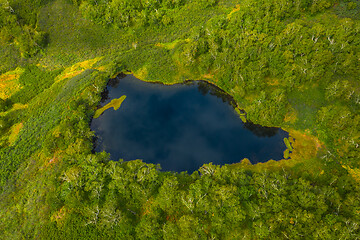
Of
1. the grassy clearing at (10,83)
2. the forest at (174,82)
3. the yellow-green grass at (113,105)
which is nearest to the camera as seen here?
the forest at (174,82)

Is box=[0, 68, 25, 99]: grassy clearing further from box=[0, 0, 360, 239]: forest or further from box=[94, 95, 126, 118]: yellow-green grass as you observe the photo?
box=[94, 95, 126, 118]: yellow-green grass

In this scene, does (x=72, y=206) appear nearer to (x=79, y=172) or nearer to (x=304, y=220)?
(x=79, y=172)

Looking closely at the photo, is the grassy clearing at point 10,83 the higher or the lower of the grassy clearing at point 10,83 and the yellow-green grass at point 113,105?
the higher

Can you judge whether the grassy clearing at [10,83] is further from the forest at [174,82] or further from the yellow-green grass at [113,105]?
the yellow-green grass at [113,105]

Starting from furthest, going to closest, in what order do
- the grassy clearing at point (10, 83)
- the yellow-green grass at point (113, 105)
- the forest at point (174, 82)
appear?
the grassy clearing at point (10, 83) → the yellow-green grass at point (113, 105) → the forest at point (174, 82)

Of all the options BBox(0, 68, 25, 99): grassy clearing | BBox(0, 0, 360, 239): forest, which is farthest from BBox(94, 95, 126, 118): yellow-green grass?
BBox(0, 68, 25, 99): grassy clearing

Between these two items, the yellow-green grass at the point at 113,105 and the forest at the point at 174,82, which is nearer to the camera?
the forest at the point at 174,82

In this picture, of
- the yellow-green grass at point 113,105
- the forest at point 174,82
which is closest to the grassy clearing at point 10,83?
the forest at point 174,82

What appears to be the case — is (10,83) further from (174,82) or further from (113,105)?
(174,82)
